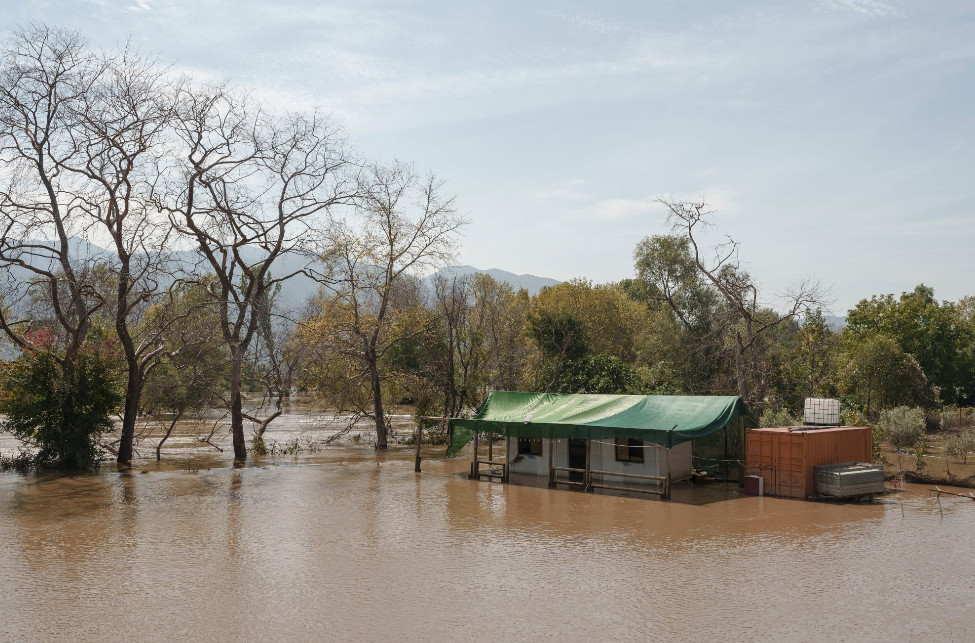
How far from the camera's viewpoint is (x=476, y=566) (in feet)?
45.5

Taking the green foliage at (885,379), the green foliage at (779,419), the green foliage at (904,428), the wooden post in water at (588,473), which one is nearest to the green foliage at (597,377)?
the green foliage at (779,419)

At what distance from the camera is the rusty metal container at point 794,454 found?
67.1ft

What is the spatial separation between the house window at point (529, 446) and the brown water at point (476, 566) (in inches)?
117

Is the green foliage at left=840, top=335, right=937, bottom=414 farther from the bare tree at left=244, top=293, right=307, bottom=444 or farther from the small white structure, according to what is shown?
the bare tree at left=244, top=293, right=307, bottom=444

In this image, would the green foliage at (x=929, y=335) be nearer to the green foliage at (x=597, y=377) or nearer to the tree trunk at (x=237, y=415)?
the green foliage at (x=597, y=377)

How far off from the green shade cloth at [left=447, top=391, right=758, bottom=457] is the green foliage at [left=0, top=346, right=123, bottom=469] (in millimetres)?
13121

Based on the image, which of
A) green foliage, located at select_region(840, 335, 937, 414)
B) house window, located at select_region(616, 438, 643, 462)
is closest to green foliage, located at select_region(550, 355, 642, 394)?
house window, located at select_region(616, 438, 643, 462)

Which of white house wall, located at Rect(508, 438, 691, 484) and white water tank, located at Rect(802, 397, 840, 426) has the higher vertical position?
white water tank, located at Rect(802, 397, 840, 426)

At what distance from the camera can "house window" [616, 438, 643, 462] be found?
885 inches

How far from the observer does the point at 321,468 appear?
28.8 metres

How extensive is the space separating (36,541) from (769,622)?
1482cm

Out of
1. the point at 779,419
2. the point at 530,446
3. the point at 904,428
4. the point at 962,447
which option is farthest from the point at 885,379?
the point at 530,446

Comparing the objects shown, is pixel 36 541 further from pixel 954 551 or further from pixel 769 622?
pixel 954 551

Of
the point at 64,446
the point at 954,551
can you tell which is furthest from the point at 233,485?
the point at 954,551
